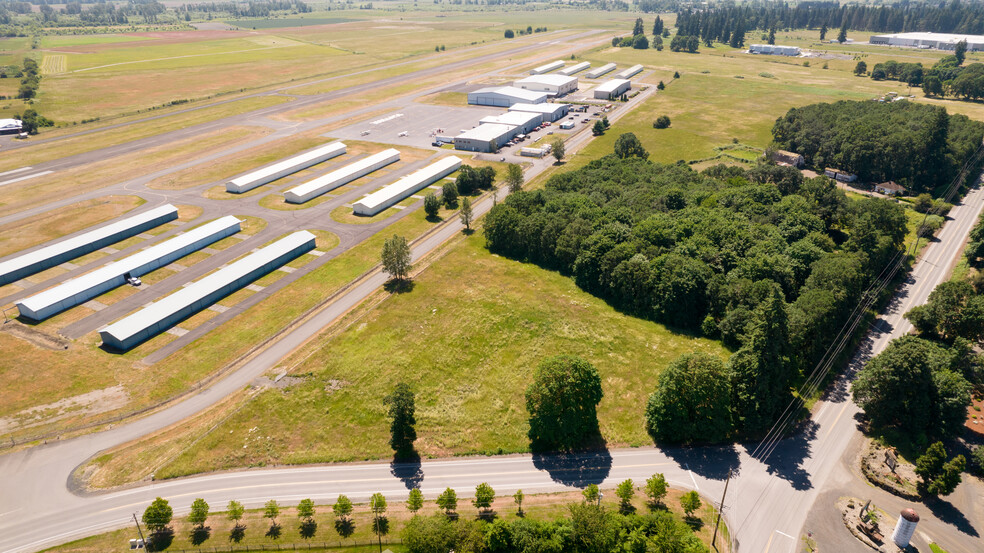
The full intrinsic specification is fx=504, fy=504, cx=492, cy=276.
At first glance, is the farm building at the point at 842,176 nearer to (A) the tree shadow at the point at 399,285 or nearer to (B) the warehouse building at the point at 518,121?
(B) the warehouse building at the point at 518,121

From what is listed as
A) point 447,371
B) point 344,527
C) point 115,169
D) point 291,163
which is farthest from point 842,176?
point 115,169

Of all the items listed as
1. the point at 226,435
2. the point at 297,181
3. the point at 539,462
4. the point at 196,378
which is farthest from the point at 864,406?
the point at 297,181

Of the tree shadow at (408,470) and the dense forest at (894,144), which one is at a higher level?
the dense forest at (894,144)

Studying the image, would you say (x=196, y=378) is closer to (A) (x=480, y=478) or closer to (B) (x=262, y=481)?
(B) (x=262, y=481)

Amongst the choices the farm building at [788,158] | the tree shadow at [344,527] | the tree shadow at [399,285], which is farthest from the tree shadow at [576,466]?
the farm building at [788,158]

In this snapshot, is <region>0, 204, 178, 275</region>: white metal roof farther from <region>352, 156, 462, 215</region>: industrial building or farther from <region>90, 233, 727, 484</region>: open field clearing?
<region>90, 233, 727, 484</region>: open field clearing

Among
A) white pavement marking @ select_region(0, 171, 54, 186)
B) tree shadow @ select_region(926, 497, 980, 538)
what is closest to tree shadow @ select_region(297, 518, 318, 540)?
tree shadow @ select_region(926, 497, 980, 538)

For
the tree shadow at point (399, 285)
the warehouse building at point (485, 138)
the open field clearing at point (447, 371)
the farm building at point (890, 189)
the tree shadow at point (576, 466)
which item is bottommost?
the tree shadow at point (576, 466)
